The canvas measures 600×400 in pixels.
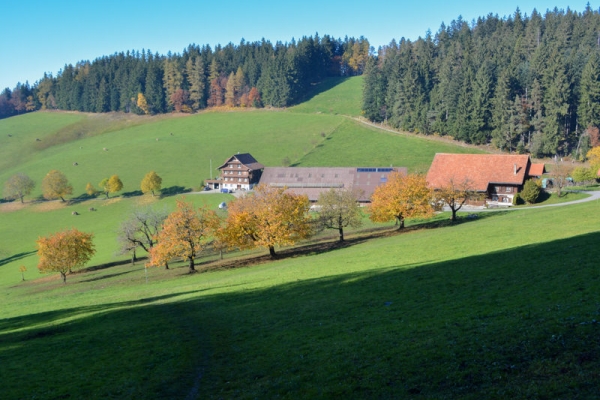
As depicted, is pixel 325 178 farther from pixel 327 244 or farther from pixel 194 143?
pixel 194 143

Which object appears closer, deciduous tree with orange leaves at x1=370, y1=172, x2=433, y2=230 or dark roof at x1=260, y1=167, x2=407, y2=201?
deciduous tree with orange leaves at x1=370, y1=172, x2=433, y2=230

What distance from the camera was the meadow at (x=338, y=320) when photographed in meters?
18.1

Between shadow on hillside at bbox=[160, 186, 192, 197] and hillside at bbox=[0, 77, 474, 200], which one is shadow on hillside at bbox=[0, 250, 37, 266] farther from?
hillside at bbox=[0, 77, 474, 200]

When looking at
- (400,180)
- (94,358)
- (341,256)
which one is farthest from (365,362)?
(400,180)

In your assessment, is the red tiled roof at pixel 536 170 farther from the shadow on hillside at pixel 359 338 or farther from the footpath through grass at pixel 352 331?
the shadow on hillside at pixel 359 338

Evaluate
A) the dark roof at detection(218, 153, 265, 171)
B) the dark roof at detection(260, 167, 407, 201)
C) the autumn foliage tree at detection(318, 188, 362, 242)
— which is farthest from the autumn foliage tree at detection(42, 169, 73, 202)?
the autumn foliage tree at detection(318, 188, 362, 242)

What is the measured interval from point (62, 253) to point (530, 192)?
2546 inches

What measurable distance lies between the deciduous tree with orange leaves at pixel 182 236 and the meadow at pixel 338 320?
2323 millimetres

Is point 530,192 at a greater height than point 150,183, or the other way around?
point 150,183

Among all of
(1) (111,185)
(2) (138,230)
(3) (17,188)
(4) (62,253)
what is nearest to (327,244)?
(2) (138,230)

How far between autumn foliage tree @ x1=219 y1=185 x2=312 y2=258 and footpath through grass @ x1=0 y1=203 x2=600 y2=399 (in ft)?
37.5

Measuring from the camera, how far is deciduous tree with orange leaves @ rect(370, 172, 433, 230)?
61.7 meters

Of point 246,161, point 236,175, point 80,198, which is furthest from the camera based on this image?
point 246,161

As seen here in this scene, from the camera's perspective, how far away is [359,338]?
23141 mm
